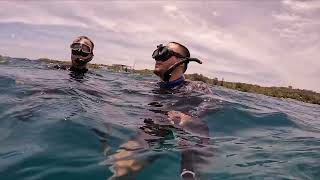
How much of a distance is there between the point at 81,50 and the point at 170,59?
3.48 meters

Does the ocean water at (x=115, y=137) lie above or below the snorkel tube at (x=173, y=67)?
below

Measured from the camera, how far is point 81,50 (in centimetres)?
1039

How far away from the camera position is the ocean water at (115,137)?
505 centimetres

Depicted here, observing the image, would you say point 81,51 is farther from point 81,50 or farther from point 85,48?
point 85,48

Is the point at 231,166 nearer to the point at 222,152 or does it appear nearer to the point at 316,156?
the point at 222,152

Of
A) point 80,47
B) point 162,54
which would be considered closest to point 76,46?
point 80,47

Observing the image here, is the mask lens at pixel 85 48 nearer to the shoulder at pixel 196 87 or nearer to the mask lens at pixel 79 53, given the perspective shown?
the mask lens at pixel 79 53

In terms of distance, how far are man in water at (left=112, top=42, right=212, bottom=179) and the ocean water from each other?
0.07m

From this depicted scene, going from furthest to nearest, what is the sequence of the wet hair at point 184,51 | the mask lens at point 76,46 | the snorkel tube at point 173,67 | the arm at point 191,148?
the mask lens at point 76,46 → the wet hair at point 184,51 → the snorkel tube at point 173,67 → the arm at point 191,148

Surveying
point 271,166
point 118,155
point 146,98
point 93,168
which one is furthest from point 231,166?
point 146,98

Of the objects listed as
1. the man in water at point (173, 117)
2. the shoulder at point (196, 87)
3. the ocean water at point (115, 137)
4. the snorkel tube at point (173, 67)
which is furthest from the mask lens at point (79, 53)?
the shoulder at point (196, 87)

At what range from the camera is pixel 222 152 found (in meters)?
6.12

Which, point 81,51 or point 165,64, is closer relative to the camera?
point 165,64

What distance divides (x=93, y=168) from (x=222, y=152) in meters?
2.19
